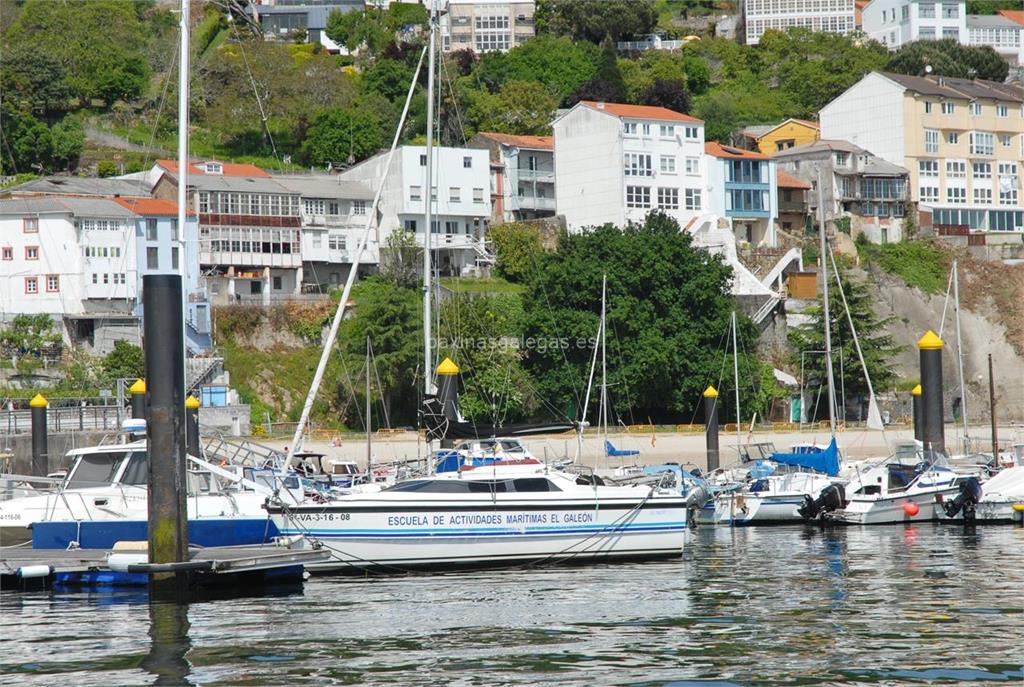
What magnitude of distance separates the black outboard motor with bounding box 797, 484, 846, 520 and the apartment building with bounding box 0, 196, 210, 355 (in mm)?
39734

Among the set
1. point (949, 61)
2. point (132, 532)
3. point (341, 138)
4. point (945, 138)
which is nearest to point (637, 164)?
point (341, 138)

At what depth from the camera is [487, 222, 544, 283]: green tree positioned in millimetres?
86000

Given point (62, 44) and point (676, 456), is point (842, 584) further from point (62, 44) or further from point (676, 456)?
point (62, 44)

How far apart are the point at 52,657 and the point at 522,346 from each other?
51930 millimetres

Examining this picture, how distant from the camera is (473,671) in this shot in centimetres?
1973

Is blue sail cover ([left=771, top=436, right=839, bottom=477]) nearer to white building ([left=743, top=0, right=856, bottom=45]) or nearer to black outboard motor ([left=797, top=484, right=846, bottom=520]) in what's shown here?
black outboard motor ([left=797, top=484, right=846, bottom=520])

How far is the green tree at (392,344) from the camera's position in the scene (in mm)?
68438

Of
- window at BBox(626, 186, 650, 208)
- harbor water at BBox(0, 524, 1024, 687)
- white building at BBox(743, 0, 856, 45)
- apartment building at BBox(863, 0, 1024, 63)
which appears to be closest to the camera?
harbor water at BBox(0, 524, 1024, 687)

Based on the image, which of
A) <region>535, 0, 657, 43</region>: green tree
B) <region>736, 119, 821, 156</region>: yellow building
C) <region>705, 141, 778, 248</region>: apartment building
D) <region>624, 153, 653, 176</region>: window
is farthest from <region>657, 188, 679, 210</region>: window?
<region>535, 0, 657, 43</region>: green tree

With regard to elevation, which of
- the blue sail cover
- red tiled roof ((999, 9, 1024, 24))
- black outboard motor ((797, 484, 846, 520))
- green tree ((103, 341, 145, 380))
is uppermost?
red tiled roof ((999, 9, 1024, 24))

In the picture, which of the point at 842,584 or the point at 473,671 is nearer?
the point at 473,671

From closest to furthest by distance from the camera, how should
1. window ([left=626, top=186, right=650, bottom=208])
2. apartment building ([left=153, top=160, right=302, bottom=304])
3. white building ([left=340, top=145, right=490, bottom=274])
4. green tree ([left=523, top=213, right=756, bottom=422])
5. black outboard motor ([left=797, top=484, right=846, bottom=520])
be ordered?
1. black outboard motor ([left=797, top=484, right=846, bottom=520])
2. green tree ([left=523, top=213, right=756, bottom=422])
3. apartment building ([left=153, top=160, right=302, bottom=304])
4. white building ([left=340, top=145, right=490, bottom=274])
5. window ([left=626, top=186, right=650, bottom=208])

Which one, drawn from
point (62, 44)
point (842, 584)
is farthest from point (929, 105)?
point (842, 584)

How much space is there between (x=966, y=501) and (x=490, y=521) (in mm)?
Result: 15569
